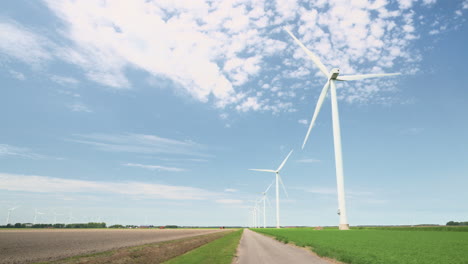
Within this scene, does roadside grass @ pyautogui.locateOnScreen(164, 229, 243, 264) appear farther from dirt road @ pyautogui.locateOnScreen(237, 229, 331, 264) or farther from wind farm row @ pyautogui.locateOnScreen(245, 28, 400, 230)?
wind farm row @ pyautogui.locateOnScreen(245, 28, 400, 230)

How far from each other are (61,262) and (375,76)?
219ft

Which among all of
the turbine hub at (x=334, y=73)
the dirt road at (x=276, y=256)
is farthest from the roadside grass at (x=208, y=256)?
the turbine hub at (x=334, y=73)

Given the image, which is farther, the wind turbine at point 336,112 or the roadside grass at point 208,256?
the wind turbine at point 336,112

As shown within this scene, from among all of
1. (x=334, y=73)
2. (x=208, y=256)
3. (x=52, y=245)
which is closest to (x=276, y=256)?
(x=208, y=256)

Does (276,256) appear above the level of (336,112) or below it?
below

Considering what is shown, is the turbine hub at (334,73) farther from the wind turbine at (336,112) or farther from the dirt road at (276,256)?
the dirt road at (276,256)

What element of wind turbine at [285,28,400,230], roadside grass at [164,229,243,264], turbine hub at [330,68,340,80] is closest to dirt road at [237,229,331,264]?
roadside grass at [164,229,243,264]

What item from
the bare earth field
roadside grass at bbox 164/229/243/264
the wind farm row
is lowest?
the bare earth field

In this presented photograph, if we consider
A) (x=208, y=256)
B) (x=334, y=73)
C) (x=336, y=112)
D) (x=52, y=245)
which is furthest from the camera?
(x=334, y=73)

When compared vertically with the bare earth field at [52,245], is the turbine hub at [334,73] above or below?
above

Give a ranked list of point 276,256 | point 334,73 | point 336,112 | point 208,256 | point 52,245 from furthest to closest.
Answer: point 334,73 → point 336,112 → point 52,245 → point 208,256 → point 276,256

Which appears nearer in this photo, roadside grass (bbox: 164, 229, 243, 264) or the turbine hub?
roadside grass (bbox: 164, 229, 243, 264)

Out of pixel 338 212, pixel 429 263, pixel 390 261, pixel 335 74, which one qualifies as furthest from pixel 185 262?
pixel 335 74

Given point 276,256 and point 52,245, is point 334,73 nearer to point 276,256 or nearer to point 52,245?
point 276,256
